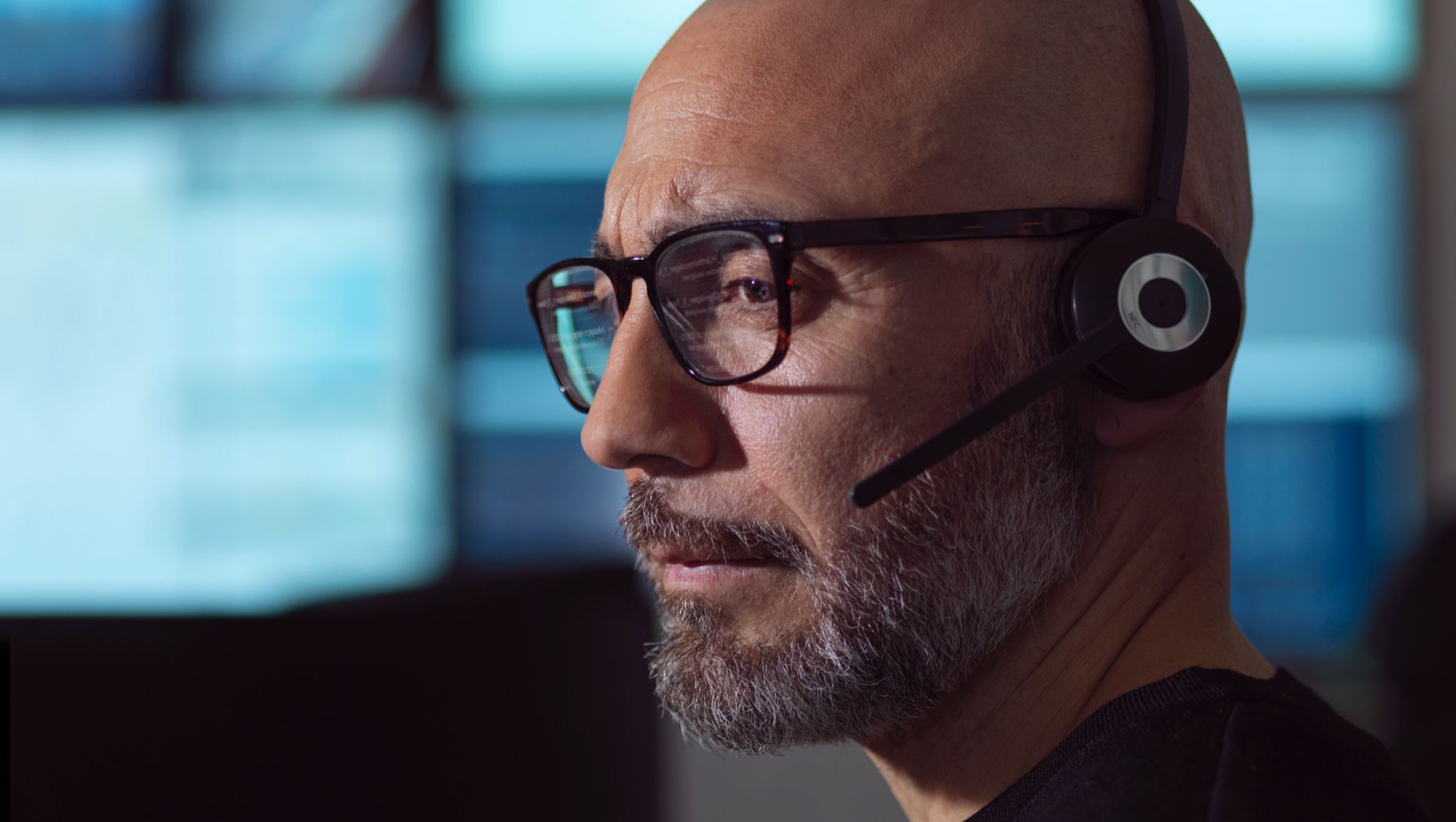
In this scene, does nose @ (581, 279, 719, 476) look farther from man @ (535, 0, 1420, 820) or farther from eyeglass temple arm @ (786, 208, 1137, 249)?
eyeglass temple arm @ (786, 208, 1137, 249)

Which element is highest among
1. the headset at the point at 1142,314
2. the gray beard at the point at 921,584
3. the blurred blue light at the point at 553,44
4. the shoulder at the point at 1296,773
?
the blurred blue light at the point at 553,44

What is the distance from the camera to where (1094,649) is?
2.98 feet

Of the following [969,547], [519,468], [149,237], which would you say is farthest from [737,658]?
[149,237]

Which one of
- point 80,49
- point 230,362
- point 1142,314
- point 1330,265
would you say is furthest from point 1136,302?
point 80,49

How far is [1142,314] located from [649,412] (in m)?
0.37

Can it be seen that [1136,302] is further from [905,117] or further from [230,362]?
[230,362]

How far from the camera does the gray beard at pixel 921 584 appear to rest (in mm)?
883

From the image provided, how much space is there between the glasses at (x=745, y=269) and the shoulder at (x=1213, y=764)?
13.2 inches

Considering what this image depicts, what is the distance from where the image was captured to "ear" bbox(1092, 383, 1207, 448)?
2.97 ft

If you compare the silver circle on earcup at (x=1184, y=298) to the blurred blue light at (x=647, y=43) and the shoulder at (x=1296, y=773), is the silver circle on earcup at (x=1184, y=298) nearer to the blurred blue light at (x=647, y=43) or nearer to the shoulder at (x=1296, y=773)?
the shoulder at (x=1296, y=773)

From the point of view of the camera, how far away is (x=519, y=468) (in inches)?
129

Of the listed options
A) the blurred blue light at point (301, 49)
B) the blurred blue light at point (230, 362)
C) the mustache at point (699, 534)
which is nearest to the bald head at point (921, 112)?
the mustache at point (699, 534)

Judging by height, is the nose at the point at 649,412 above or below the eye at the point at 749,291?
below

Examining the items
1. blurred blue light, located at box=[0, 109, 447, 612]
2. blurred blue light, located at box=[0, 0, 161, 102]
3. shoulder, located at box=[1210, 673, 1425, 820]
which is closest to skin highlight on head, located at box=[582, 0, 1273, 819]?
shoulder, located at box=[1210, 673, 1425, 820]
